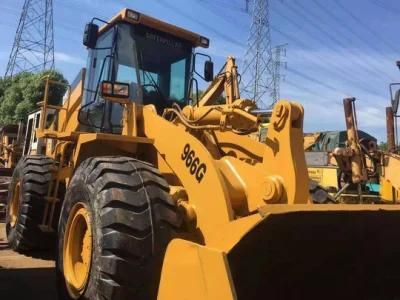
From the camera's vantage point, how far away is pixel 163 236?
4301 millimetres

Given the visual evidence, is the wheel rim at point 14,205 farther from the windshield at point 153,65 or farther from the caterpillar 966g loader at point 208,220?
the windshield at point 153,65

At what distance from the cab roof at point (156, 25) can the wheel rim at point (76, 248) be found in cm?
261

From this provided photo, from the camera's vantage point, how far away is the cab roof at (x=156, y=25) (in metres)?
6.50

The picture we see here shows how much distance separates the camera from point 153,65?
6625mm

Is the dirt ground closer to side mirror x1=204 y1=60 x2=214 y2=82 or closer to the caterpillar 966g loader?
the caterpillar 966g loader

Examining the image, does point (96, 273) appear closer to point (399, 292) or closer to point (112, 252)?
point (112, 252)

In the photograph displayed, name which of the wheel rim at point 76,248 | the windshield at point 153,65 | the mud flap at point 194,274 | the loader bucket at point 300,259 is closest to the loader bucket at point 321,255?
the loader bucket at point 300,259

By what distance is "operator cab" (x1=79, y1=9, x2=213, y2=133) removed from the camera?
640cm

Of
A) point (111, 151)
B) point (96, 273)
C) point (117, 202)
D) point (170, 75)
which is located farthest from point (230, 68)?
point (96, 273)

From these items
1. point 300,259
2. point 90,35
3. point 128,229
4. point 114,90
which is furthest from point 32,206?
point 300,259

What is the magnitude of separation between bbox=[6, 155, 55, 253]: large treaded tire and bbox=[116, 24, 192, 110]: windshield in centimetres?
229

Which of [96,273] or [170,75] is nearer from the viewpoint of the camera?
[96,273]

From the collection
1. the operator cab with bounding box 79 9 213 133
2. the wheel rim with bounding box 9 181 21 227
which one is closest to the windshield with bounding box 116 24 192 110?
the operator cab with bounding box 79 9 213 133

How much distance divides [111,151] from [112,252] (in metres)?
1.87
